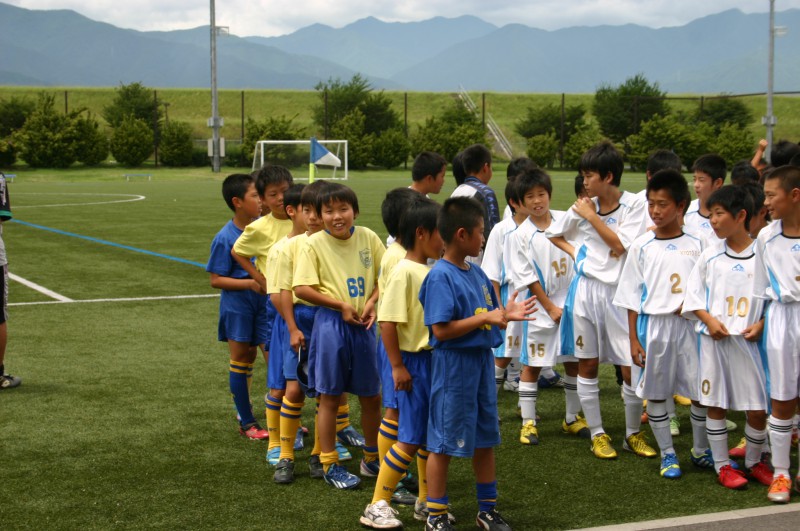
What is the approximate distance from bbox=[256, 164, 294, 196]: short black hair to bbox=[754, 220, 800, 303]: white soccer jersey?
283cm

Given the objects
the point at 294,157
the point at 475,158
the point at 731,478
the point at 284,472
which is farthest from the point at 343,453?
the point at 294,157

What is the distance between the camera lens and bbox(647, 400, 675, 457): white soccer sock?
5430 mm

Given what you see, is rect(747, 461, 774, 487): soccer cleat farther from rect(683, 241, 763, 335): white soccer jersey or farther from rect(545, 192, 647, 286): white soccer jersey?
rect(545, 192, 647, 286): white soccer jersey

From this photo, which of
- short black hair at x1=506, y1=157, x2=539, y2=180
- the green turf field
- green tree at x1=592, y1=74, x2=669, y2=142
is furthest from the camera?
green tree at x1=592, y1=74, x2=669, y2=142

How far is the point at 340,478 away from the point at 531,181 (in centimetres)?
223

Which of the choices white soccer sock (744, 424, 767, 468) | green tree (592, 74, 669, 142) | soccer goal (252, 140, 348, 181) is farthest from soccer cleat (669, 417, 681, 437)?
green tree (592, 74, 669, 142)

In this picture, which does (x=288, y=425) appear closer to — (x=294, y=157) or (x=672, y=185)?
(x=672, y=185)

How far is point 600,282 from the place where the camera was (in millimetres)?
5824

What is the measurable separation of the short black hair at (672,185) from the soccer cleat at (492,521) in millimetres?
1993

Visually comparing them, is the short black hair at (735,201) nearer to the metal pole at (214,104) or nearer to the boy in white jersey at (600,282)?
the boy in white jersey at (600,282)

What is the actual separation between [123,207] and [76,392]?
19000 mm

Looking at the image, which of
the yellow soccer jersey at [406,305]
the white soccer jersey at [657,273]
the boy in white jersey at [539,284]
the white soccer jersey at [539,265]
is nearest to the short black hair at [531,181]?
the boy in white jersey at [539,284]

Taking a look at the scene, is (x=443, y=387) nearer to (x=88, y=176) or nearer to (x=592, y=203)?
(x=592, y=203)

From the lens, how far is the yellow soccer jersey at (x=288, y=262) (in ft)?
17.6
